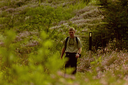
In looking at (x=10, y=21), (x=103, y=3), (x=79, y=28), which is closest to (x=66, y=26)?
(x=79, y=28)

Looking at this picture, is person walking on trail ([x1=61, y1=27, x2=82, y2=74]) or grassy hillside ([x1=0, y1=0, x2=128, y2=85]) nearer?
person walking on trail ([x1=61, y1=27, x2=82, y2=74])

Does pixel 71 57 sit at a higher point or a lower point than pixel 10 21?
higher

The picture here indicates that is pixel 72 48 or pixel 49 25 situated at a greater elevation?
pixel 72 48

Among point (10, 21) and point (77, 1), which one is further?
point (77, 1)

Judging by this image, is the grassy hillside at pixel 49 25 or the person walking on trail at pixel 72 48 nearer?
the person walking on trail at pixel 72 48

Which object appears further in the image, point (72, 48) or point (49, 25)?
point (49, 25)

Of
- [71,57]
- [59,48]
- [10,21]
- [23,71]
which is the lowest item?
[10,21]

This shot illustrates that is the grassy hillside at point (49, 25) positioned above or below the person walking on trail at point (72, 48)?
below

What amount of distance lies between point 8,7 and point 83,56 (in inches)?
785

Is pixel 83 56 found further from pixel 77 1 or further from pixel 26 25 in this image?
pixel 77 1

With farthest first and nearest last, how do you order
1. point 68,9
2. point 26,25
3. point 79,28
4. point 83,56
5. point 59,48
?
point 68,9 → point 26,25 → point 79,28 → point 59,48 → point 83,56

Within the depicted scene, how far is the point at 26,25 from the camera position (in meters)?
19.0

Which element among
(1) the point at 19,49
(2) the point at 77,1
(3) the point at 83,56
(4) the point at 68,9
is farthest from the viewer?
(2) the point at 77,1

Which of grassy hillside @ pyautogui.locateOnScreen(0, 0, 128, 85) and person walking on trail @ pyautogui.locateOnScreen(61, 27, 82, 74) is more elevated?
person walking on trail @ pyautogui.locateOnScreen(61, 27, 82, 74)
